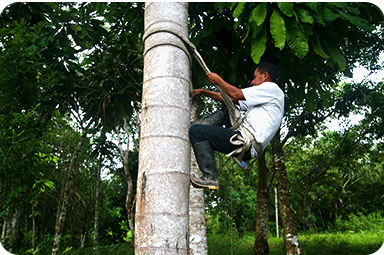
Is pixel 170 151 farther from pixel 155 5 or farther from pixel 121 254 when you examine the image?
pixel 121 254

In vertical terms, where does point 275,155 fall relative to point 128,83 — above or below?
below

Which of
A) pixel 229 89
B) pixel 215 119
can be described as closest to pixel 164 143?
pixel 229 89

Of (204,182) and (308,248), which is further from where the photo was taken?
(308,248)

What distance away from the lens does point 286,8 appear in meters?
2.30

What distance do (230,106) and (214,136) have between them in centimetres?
30

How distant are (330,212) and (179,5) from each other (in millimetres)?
19703

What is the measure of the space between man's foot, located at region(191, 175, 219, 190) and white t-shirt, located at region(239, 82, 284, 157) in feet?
1.42

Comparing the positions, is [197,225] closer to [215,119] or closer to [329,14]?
[215,119]

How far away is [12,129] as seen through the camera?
15.7ft

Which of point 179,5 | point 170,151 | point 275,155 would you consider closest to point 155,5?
point 179,5

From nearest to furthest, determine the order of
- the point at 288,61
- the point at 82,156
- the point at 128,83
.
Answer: the point at 288,61 → the point at 128,83 → the point at 82,156

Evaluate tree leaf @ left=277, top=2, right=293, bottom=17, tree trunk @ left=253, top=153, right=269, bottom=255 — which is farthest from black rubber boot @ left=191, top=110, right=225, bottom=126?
tree trunk @ left=253, top=153, right=269, bottom=255

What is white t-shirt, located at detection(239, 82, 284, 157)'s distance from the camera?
252cm

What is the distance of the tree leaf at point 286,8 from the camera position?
229cm
